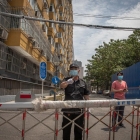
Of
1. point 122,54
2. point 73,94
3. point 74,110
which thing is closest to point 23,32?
point 73,94

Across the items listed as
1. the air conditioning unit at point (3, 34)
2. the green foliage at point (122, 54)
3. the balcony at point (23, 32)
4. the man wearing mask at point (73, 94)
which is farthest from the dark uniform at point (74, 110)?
the green foliage at point (122, 54)

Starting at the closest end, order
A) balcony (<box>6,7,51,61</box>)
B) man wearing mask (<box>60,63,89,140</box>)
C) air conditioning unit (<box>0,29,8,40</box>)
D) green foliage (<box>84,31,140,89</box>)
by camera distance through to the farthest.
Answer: man wearing mask (<box>60,63,89,140</box>), air conditioning unit (<box>0,29,8,40</box>), balcony (<box>6,7,51,61</box>), green foliage (<box>84,31,140,89</box>)

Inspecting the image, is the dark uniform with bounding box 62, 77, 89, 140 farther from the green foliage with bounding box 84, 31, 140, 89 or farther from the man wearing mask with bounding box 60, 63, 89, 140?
the green foliage with bounding box 84, 31, 140, 89

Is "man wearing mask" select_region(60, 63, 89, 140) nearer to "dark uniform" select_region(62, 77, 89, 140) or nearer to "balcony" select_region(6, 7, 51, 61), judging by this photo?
"dark uniform" select_region(62, 77, 89, 140)

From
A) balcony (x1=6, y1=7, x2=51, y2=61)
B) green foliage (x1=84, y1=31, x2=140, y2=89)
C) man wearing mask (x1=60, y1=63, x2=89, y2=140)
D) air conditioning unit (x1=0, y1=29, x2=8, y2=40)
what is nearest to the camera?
man wearing mask (x1=60, y1=63, x2=89, y2=140)

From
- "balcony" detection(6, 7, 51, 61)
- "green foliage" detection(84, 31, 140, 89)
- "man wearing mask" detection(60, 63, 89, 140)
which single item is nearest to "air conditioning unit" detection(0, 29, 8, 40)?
"balcony" detection(6, 7, 51, 61)

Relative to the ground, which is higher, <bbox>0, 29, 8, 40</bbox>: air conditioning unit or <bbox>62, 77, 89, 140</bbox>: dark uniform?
<bbox>0, 29, 8, 40</bbox>: air conditioning unit

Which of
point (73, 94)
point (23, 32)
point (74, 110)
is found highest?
point (23, 32)

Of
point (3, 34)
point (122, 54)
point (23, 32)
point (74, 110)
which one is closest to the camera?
point (74, 110)

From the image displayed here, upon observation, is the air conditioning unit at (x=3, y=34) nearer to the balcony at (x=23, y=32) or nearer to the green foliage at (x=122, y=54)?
the balcony at (x=23, y=32)

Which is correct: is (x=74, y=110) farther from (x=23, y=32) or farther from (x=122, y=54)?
(x=122, y=54)

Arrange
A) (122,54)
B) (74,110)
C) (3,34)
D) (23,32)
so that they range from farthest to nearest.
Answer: (122,54) < (23,32) < (3,34) < (74,110)

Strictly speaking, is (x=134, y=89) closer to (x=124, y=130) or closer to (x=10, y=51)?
(x=10, y=51)

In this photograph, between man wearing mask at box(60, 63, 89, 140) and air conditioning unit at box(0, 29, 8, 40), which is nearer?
man wearing mask at box(60, 63, 89, 140)
